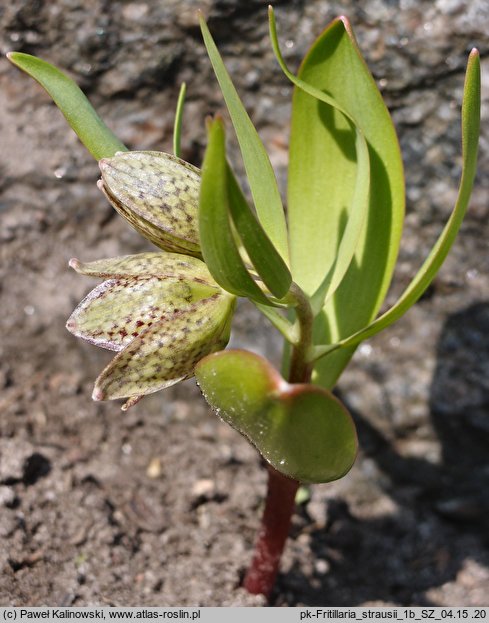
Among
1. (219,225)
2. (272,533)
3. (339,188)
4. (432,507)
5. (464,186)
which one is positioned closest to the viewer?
(219,225)

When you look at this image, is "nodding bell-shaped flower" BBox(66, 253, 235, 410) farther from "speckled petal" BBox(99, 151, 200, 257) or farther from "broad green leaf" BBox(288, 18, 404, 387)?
"broad green leaf" BBox(288, 18, 404, 387)

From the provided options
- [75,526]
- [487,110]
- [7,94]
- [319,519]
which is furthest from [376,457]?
[7,94]

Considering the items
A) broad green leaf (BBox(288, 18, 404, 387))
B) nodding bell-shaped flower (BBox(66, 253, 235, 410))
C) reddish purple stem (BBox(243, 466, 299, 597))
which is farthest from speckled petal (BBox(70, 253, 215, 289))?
reddish purple stem (BBox(243, 466, 299, 597))

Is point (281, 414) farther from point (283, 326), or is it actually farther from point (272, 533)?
point (272, 533)

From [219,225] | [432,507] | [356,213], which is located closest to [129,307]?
[219,225]

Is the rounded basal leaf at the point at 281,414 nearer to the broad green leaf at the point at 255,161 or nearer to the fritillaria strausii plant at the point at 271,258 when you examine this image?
the fritillaria strausii plant at the point at 271,258
